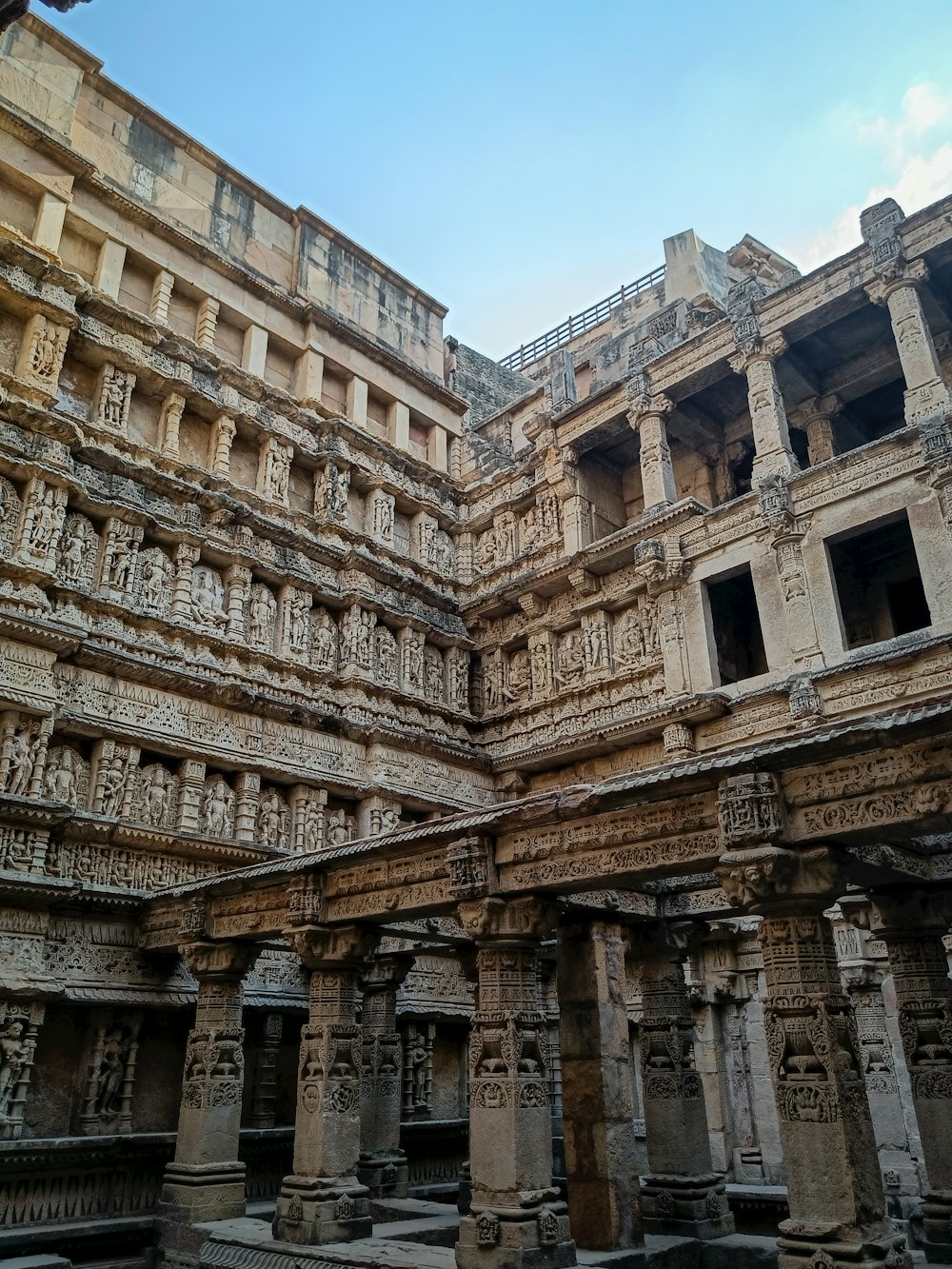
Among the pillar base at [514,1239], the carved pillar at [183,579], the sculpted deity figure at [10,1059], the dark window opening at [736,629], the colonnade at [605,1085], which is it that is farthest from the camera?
the dark window opening at [736,629]

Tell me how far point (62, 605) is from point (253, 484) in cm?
547

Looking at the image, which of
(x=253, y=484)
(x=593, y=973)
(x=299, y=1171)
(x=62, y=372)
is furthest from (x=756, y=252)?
(x=299, y=1171)

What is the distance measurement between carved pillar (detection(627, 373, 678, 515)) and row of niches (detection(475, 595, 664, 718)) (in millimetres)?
2124

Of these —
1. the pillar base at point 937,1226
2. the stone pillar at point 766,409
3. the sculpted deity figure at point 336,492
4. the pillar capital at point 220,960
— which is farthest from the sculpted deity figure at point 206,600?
the pillar base at point 937,1226

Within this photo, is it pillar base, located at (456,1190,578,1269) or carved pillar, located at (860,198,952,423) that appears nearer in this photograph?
pillar base, located at (456,1190,578,1269)

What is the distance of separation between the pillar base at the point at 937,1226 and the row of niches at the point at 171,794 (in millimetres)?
8065

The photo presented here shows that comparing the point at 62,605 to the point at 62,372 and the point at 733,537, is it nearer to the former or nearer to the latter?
the point at 62,372

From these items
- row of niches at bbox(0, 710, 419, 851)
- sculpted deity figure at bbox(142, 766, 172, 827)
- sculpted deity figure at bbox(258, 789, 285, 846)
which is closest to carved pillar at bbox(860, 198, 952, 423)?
row of niches at bbox(0, 710, 419, 851)

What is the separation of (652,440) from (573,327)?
456 inches

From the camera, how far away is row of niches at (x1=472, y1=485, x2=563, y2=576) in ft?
68.5

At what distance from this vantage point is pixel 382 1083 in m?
13.3

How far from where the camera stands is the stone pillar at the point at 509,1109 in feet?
26.1

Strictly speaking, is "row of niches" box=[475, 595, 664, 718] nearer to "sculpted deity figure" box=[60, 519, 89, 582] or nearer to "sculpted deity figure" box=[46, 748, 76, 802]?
"sculpted deity figure" box=[60, 519, 89, 582]

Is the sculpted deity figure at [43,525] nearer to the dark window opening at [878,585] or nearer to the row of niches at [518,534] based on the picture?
the row of niches at [518,534]
